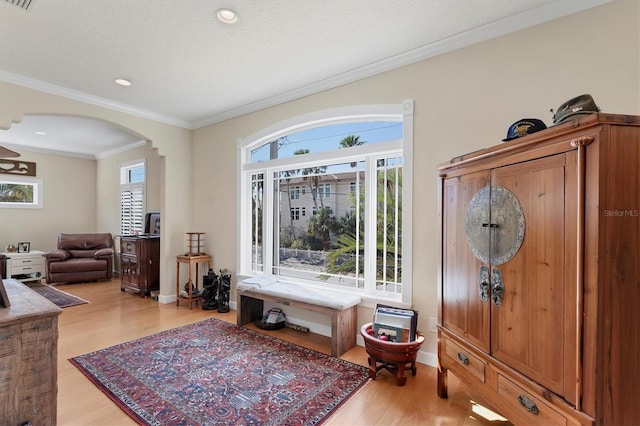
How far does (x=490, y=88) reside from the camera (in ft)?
8.00

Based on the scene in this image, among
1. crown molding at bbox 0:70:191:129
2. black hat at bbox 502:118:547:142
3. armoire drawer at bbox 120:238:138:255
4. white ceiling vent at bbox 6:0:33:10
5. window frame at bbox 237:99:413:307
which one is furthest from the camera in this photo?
armoire drawer at bbox 120:238:138:255

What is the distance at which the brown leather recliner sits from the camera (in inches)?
229

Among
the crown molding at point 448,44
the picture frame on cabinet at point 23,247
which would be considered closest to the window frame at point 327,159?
the crown molding at point 448,44

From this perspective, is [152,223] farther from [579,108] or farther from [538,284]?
[579,108]

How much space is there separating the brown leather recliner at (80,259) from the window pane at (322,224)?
4.35m

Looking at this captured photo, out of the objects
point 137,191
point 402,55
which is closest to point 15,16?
point 402,55

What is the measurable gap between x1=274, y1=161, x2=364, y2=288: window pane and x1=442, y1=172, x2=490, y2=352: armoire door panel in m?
1.25

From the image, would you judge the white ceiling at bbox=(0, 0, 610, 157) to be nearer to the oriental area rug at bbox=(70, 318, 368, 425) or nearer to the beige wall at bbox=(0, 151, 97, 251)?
the oriental area rug at bbox=(70, 318, 368, 425)

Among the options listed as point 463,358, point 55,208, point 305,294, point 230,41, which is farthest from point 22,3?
point 55,208

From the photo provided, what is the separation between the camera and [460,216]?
2014mm

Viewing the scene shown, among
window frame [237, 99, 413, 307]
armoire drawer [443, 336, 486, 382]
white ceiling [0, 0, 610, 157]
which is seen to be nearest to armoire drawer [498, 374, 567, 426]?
armoire drawer [443, 336, 486, 382]

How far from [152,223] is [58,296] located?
177 cm

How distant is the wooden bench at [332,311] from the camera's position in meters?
2.87

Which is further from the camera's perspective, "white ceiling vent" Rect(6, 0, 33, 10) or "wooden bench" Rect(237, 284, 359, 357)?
"wooden bench" Rect(237, 284, 359, 357)
